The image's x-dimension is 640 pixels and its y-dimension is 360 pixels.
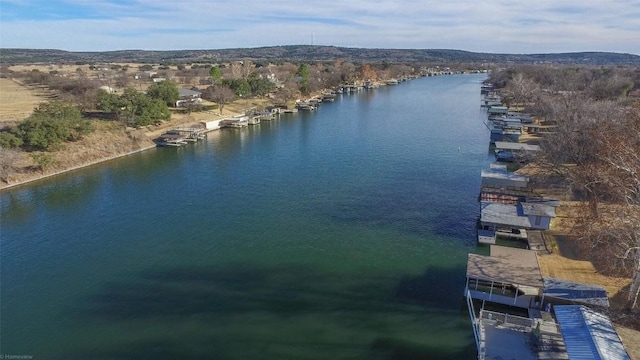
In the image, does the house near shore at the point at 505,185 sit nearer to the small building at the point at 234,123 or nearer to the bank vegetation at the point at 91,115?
the bank vegetation at the point at 91,115

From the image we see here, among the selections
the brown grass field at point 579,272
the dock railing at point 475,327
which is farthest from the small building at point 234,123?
the dock railing at point 475,327

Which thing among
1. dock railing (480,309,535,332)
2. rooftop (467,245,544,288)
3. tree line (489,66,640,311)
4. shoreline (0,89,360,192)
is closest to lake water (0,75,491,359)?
shoreline (0,89,360,192)

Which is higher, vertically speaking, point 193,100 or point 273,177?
point 193,100

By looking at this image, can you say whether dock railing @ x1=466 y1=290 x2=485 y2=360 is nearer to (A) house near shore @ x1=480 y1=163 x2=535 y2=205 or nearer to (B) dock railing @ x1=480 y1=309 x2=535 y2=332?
(B) dock railing @ x1=480 y1=309 x2=535 y2=332

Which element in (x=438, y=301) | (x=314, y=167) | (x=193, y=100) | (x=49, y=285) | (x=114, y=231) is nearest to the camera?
(x=438, y=301)

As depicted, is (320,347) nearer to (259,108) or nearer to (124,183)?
(124,183)

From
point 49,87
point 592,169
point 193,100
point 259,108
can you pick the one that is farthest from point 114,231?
point 49,87

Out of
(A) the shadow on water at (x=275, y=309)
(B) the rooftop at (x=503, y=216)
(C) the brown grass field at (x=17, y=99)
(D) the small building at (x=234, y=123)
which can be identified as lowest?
(A) the shadow on water at (x=275, y=309)

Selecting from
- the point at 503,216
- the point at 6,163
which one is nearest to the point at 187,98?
the point at 6,163
